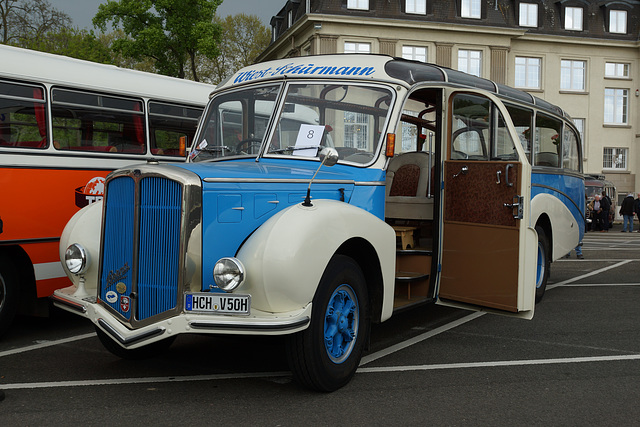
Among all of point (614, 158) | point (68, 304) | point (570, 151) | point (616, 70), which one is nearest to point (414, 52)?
point (616, 70)

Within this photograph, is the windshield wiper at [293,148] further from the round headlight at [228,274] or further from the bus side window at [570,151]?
the bus side window at [570,151]

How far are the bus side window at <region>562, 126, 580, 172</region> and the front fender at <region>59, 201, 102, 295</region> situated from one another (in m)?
6.52

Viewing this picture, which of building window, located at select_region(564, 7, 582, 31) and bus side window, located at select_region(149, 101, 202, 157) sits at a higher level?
building window, located at select_region(564, 7, 582, 31)

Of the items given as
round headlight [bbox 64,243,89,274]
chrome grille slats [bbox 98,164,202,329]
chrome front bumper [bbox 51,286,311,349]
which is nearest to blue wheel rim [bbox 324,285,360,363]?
chrome front bumper [bbox 51,286,311,349]

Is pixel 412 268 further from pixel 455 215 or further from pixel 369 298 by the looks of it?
pixel 369 298

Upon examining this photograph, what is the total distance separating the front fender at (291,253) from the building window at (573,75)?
3693 cm

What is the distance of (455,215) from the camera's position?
6473mm

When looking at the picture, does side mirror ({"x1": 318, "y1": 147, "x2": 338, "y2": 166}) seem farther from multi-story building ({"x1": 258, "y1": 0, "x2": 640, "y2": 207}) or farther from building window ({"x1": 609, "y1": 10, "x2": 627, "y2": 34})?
building window ({"x1": 609, "y1": 10, "x2": 627, "y2": 34})

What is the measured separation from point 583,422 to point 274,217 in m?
2.38

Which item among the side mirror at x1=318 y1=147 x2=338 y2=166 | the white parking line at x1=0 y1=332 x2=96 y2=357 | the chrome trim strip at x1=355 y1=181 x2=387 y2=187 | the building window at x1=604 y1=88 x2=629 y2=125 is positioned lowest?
the white parking line at x1=0 y1=332 x2=96 y2=357

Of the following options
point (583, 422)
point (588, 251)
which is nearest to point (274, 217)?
point (583, 422)

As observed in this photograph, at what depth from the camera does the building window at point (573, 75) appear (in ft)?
125

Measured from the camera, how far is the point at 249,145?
234 inches

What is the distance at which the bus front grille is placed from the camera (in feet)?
14.5
